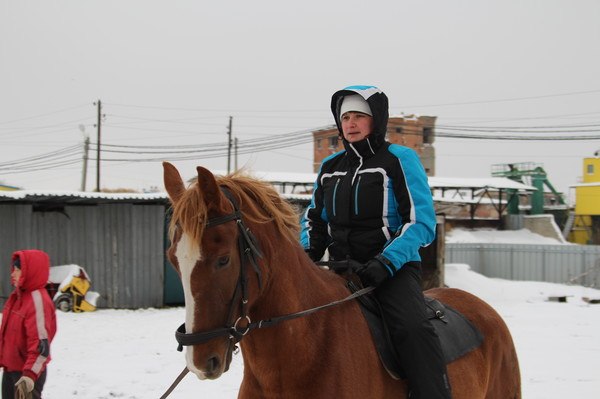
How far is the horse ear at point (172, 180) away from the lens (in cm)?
227

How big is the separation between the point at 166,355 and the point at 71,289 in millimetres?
5209

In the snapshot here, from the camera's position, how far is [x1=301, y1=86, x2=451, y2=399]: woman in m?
2.60

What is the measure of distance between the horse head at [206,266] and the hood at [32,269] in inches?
115

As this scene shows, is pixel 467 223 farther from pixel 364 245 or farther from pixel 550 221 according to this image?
pixel 364 245

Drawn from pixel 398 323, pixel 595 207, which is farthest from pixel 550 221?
pixel 398 323

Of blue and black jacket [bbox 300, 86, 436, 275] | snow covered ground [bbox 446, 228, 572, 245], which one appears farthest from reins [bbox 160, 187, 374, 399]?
snow covered ground [bbox 446, 228, 572, 245]

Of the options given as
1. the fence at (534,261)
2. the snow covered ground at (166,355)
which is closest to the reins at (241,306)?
the snow covered ground at (166,355)

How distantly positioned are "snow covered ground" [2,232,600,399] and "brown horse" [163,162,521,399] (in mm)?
4462

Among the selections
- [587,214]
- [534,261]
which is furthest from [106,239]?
[587,214]

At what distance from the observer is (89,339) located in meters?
9.94

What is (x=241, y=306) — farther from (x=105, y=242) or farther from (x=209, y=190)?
(x=105, y=242)

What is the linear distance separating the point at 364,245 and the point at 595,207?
118 feet

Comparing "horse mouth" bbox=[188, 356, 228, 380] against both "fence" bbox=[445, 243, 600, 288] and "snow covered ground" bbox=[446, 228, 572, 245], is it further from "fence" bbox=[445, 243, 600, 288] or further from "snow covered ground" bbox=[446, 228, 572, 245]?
"snow covered ground" bbox=[446, 228, 572, 245]

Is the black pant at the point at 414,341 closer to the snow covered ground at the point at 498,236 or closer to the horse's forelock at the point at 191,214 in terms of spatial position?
the horse's forelock at the point at 191,214
